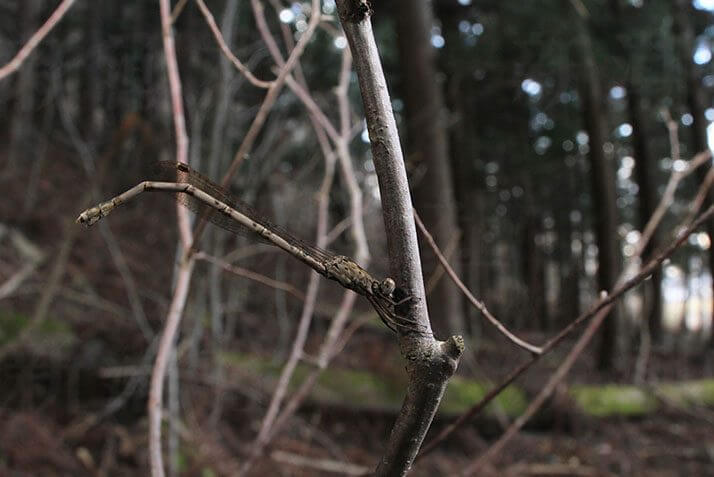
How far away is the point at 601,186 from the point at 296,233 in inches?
347

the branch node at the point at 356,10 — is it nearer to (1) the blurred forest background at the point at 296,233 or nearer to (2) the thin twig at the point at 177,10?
(1) the blurred forest background at the point at 296,233

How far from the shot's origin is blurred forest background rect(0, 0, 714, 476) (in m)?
3.95

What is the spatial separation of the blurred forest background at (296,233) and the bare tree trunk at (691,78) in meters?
0.04

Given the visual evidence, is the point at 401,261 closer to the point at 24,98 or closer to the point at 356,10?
the point at 356,10

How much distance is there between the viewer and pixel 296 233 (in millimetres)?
1081

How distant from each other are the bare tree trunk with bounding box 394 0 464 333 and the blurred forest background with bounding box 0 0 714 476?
2cm

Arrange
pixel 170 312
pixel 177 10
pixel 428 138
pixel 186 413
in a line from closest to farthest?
pixel 170 312, pixel 177 10, pixel 186 413, pixel 428 138

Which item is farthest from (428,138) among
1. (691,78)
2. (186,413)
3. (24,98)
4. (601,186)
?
(24,98)

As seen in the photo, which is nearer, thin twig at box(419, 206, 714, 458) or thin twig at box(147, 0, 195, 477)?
thin twig at box(419, 206, 714, 458)

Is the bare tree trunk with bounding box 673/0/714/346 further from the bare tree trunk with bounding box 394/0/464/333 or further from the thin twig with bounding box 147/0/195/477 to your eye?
the thin twig with bounding box 147/0/195/477

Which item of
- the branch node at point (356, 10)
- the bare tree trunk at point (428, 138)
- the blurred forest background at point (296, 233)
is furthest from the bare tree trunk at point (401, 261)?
the bare tree trunk at point (428, 138)

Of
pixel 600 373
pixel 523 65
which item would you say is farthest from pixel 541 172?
pixel 600 373

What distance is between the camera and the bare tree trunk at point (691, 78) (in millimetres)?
10328

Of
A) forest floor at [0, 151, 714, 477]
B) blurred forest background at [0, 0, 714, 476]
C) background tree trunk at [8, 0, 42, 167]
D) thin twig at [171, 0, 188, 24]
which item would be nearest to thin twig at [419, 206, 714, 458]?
blurred forest background at [0, 0, 714, 476]
